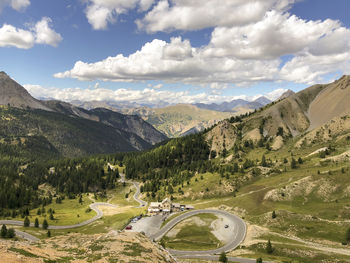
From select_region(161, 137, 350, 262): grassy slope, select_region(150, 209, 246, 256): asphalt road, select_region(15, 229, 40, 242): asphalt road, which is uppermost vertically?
select_region(161, 137, 350, 262): grassy slope

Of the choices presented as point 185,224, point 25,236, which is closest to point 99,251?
point 185,224

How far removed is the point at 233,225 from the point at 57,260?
310ft

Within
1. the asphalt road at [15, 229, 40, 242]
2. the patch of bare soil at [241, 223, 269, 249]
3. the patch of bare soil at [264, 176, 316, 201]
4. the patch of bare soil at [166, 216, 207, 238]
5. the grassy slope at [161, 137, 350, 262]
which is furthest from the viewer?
the patch of bare soil at [264, 176, 316, 201]

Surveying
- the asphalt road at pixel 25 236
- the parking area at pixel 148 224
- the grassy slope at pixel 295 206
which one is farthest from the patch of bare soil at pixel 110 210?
the asphalt road at pixel 25 236

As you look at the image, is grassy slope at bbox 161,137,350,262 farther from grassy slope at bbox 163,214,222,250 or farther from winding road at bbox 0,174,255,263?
grassy slope at bbox 163,214,222,250

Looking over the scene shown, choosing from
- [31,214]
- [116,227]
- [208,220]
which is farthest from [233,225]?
[31,214]

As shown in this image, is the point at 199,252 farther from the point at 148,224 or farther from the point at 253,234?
the point at 148,224

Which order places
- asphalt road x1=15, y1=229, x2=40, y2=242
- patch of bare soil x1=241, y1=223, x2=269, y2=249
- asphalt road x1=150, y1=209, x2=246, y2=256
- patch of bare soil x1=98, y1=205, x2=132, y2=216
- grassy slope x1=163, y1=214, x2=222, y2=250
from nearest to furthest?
asphalt road x1=150, y1=209, x2=246, y2=256, grassy slope x1=163, y1=214, x2=222, y2=250, patch of bare soil x1=241, y1=223, x2=269, y2=249, asphalt road x1=15, y1=229, x2=40, y2=242, patch of bare soil x1=98, y1=205, x2=132, y2=216

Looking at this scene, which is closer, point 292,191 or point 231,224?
point 231,224

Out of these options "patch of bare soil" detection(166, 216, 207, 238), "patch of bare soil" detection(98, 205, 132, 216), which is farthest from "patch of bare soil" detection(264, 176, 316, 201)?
"patch of bare soil" detection(98, 205, 132, 216)

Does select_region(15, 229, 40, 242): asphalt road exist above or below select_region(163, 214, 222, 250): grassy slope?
below

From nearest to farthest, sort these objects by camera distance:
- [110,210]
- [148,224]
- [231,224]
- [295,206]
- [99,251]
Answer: [99,251] < [231,224] < [148,224] < [295,206] < [110,210]

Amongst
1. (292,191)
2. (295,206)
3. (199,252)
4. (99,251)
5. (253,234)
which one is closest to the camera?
(99,251)

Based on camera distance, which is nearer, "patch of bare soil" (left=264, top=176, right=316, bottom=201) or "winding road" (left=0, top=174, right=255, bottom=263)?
"winding road" (left=0, top=174, right=255, bottom=263)
